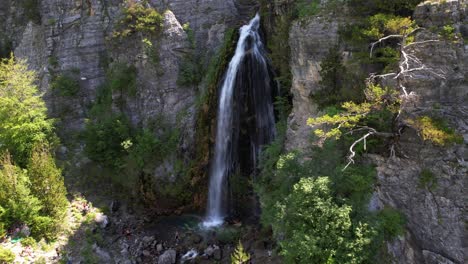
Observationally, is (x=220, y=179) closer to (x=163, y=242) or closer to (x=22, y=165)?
(x=163, y=242)

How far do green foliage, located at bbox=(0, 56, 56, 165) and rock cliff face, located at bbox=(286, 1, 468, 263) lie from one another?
54.9 feet

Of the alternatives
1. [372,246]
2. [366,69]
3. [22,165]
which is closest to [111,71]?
[22,165]

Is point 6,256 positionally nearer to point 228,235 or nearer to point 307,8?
point 228,235

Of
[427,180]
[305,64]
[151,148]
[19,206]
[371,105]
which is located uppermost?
[305,64]

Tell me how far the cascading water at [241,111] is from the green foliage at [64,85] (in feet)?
34.2

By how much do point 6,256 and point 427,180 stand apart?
15966 mm

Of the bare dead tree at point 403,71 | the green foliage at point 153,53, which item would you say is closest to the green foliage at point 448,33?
the bare dead tree at point 403,71

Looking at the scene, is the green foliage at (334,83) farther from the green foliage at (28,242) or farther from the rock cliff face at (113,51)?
the green foliage at (28,242)

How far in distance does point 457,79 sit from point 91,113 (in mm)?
19145

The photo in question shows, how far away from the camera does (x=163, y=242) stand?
17.0 m

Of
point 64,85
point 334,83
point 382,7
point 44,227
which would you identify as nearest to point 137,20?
point 64,85

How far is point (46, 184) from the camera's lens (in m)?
16.2

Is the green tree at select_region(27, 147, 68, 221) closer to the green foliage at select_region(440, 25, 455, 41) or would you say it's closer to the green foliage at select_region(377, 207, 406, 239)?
the green foliage at select_region(377, 207, 406, 239)

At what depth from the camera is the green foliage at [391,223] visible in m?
9.94
